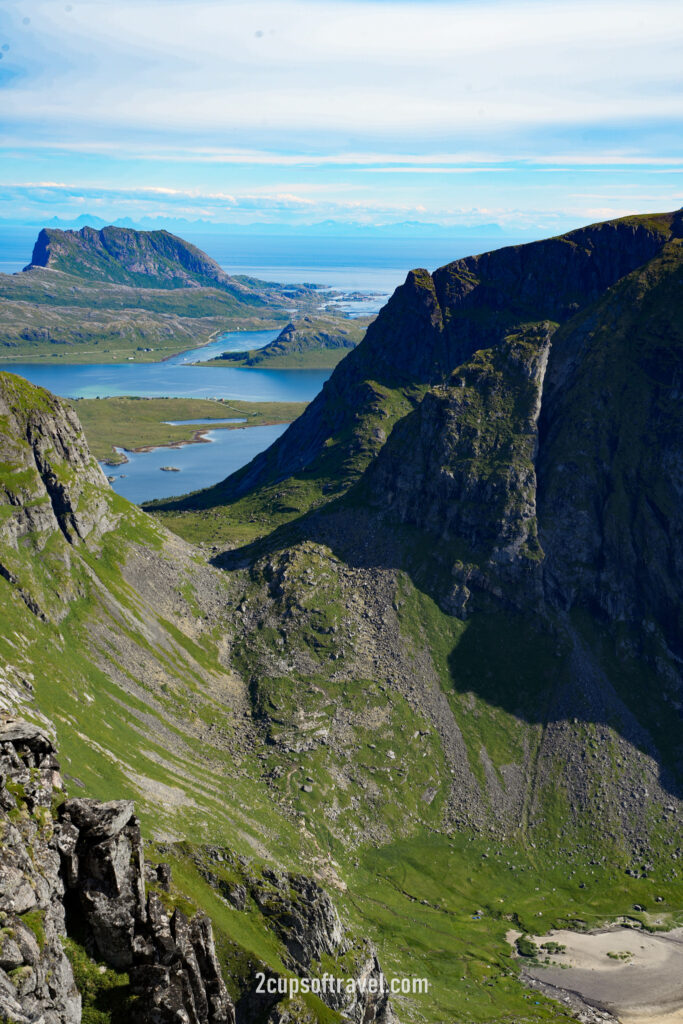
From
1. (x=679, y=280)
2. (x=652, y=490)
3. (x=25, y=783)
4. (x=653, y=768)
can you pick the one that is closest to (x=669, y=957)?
(x=653, y=768)

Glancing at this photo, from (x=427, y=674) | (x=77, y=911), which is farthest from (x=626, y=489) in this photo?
(x=77, y=911)

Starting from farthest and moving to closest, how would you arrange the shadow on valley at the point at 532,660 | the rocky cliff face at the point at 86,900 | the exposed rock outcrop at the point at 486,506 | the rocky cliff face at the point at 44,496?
the exposed rock outcrop at the point at 486,506 → the shadow on valley at the point at 532,660 → the rocky cliff face at the point at 44,496 → the rocky cliff face at the point at 86,900

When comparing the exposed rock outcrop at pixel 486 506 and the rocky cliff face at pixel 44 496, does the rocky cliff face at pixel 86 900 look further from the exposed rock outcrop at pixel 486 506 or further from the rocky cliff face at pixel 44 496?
the exposed rock outcrop at pixel 486 506

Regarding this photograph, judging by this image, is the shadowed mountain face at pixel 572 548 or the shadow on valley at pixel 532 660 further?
the shadowed mountain face at pixel 572 548

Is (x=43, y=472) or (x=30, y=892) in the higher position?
(x=43, y=472)

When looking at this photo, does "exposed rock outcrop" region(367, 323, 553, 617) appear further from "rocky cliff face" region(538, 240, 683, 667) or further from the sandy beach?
the sandy beach

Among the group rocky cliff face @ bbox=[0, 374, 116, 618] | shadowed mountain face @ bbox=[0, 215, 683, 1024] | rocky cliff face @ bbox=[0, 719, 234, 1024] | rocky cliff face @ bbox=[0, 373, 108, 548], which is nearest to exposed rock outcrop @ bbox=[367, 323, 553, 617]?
shadowed mountain face @ bbox=[0, 215, 683, 1024]

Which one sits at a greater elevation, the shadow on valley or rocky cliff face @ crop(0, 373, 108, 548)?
rocky cliff face @ crop(0, 373, 108, 548)

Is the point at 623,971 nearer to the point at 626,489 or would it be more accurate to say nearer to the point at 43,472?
the point at 626,489

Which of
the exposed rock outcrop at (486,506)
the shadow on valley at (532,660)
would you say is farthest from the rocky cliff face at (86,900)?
the exposed rock outcrop at (486,506)

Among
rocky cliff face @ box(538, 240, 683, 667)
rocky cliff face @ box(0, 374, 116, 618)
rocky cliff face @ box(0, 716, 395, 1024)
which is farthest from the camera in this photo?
rocky cliff face @ box(538, 240, 683, 667)

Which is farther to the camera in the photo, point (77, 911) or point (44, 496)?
point (44, 496)

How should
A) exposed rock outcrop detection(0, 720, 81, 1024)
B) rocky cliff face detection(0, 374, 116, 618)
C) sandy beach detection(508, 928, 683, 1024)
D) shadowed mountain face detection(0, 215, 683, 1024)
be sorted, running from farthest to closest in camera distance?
rocky cliff face detection(0, 374, 116, 618)
shadowed mountain face detection(0, 215, 683, 1024)
sandy beach detection(508, 928, 683, 1024)
exposed rock outcrop detection(0, 720, 81, 1024)
